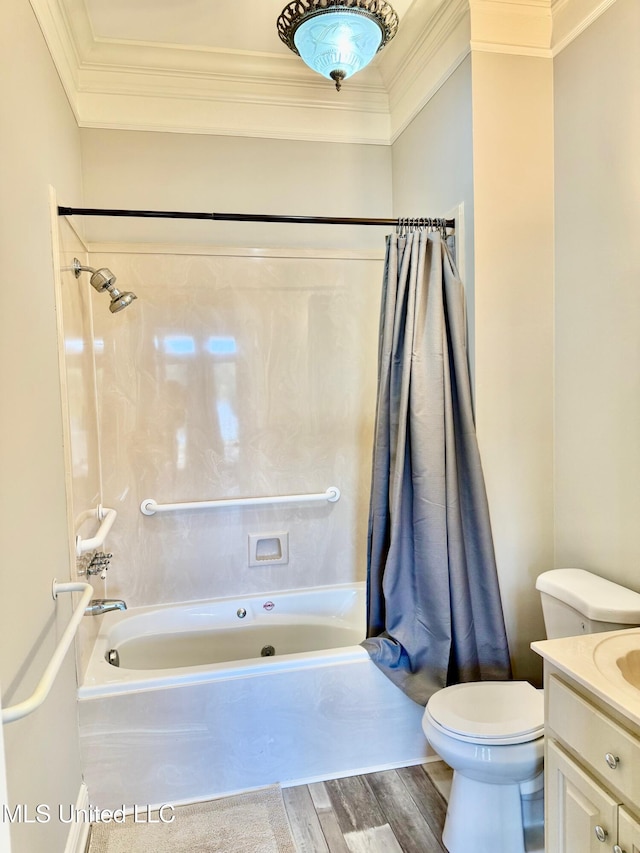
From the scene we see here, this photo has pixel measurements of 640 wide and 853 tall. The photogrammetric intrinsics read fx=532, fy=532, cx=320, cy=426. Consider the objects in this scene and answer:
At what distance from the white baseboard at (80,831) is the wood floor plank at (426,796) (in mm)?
1066

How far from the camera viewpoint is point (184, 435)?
2.60m

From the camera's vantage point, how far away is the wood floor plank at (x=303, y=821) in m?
1.64

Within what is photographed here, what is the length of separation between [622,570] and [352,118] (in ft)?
7.90

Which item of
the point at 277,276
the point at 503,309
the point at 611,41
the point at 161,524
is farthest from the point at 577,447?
the point at 161,524

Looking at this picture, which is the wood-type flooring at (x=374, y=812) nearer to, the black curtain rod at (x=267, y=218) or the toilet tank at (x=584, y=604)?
the toilet tank at (x=584, y=604)

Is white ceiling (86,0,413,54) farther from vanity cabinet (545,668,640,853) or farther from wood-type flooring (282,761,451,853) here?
wood-type flooring (282,761,451,853)

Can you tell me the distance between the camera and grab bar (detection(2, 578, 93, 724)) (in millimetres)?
917

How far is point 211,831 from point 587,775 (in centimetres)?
119

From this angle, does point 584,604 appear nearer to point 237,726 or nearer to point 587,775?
point 587,775

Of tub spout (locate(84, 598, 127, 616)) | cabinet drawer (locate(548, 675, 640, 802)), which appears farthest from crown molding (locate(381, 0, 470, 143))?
tub spout (locate(84, 598, 127, 616))

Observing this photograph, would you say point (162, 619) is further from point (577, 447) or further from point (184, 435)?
point (577, 447)

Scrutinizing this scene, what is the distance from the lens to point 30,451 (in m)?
1.39

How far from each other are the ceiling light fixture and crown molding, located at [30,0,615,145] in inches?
14.8

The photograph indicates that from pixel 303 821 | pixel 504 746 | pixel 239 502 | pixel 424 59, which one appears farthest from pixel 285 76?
pixel 303 821
